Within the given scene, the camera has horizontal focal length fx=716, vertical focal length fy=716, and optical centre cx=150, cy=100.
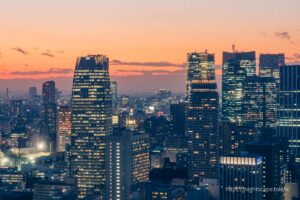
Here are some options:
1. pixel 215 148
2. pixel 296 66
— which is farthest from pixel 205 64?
pixel 215 148

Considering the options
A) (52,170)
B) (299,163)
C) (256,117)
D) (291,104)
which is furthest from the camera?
(256,117)

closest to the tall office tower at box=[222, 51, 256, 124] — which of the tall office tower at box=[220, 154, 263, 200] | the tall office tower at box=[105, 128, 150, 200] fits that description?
the tall office tower at box=[105, 128, 150, 200]

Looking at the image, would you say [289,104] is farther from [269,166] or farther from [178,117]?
[269,166]

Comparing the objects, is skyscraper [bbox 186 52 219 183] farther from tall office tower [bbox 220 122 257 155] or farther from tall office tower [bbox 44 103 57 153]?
tall office tower [bbox 44 103 57 153]

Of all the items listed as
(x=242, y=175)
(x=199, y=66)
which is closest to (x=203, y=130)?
(x=199, y=66)

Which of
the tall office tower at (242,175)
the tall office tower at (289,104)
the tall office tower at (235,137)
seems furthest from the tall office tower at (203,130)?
the tall office tower at (242,175)

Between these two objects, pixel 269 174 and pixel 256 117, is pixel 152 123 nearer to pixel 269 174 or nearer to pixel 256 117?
pixel 256 117
